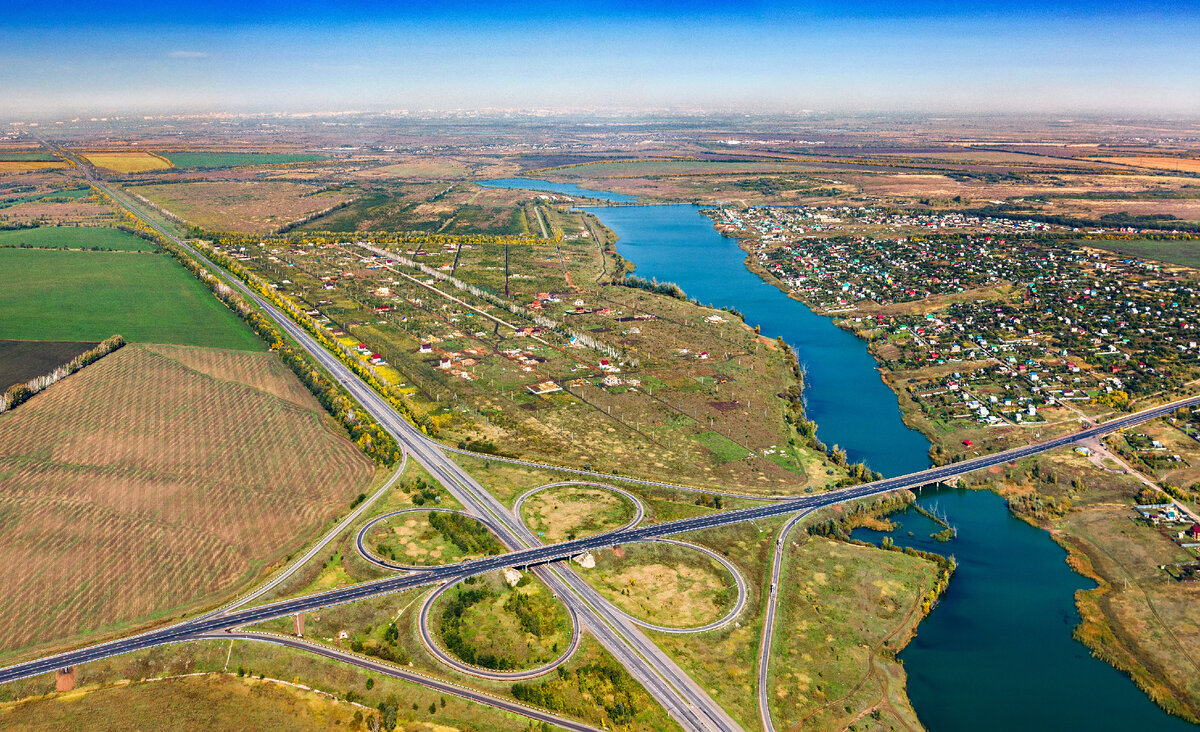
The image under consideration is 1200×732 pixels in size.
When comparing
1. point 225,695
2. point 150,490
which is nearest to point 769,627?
point 225,695

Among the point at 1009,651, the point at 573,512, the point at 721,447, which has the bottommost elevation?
the point at 1009,651

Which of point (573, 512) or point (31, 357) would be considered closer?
point (573, 512)

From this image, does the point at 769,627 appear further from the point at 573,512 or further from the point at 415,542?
the point at 415,542

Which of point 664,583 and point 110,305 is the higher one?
point 110,305

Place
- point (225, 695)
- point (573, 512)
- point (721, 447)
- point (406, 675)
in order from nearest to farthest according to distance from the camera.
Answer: point (225, 695) → point (406, 675) → point (573, 512) → point (721, 447)

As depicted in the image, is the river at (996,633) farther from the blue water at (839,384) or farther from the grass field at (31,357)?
the grass field at (31,357)

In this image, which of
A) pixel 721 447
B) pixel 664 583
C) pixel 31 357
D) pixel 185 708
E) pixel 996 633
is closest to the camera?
pixel 185 708

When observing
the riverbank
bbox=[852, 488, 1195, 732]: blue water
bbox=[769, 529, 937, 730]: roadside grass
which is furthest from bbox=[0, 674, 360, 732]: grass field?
the riverbank

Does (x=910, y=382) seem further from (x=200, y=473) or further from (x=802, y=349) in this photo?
(x=200, y=473)
